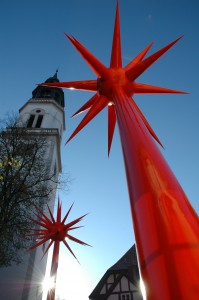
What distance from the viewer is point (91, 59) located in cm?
347

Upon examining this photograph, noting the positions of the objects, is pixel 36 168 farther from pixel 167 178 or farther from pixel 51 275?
pixel 167 178

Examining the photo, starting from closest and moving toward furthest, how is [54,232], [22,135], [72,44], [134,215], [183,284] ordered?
1. [183,284]
2. [134,215]
3. [72,44]
4. [54,232]
5. [22,135]

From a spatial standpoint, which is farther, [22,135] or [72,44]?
[22,135]

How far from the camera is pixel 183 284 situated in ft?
3.62

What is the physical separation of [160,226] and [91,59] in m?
2.80

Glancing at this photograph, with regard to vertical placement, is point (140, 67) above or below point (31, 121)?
below

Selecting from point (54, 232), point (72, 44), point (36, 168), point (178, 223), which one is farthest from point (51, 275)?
point (178, 223)

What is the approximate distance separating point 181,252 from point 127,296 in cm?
1944

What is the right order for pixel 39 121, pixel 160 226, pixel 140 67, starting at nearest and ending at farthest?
pixel 160 226, pixel 140 67, pixel 39 121

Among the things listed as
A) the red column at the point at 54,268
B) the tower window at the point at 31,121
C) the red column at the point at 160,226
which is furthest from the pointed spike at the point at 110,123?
the tower window at the point at 31,121

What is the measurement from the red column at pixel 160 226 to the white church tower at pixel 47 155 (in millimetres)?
17102

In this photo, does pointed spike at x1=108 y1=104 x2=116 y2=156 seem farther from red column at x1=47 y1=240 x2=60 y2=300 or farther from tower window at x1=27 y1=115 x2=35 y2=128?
tower window at x1=27 y1=115 x2=35 y2=128

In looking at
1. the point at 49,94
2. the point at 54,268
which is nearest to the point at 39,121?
the point at 49,94

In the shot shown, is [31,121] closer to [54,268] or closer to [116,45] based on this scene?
[54,268]
